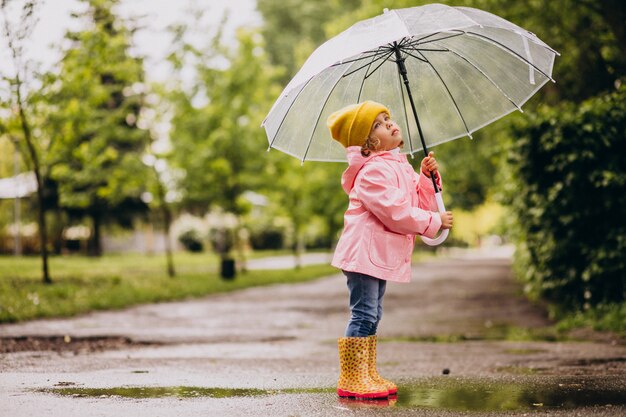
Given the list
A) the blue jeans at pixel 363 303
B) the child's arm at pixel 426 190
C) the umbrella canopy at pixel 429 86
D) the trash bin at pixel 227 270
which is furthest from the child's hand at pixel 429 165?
the trash bin at pixel 227 270

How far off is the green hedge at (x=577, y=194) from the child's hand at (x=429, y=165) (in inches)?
173

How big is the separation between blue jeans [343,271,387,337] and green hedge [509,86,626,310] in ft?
16.0

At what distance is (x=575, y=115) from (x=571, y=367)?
160 inches

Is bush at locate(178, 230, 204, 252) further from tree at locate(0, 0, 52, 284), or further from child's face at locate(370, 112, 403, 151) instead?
child's face at locate(370, 112, 403, 151)

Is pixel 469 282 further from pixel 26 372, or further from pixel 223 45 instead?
pixel 26 372

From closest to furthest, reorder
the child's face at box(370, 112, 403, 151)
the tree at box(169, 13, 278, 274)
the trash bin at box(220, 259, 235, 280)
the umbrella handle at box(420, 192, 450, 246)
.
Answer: the umbrella handle at box(420, 192, 450, 246)
the child's face at box(370, 112, 403, 151)
the trash bin at box(220, 259, 235, 280)
the tree at box(169, 13, 278, 274)

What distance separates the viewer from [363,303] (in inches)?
169

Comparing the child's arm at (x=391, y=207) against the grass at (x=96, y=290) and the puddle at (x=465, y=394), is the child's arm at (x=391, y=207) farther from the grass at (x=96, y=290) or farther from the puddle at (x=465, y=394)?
the grass at (x=96, y=290)

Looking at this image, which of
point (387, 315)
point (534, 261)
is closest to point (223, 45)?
point (387, 315)

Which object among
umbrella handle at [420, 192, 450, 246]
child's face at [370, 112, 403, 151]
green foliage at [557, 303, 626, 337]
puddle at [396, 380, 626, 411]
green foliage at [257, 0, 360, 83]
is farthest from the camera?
green foliage at [257, 0, 360, 83]

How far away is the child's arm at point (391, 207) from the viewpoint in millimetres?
4141

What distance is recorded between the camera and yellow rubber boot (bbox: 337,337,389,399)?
423 centimetres

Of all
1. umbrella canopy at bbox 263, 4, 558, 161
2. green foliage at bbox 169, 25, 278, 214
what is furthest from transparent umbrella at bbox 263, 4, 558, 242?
green foliage at bbox 169, 25, 278, 214

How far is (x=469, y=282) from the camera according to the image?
19.1m
